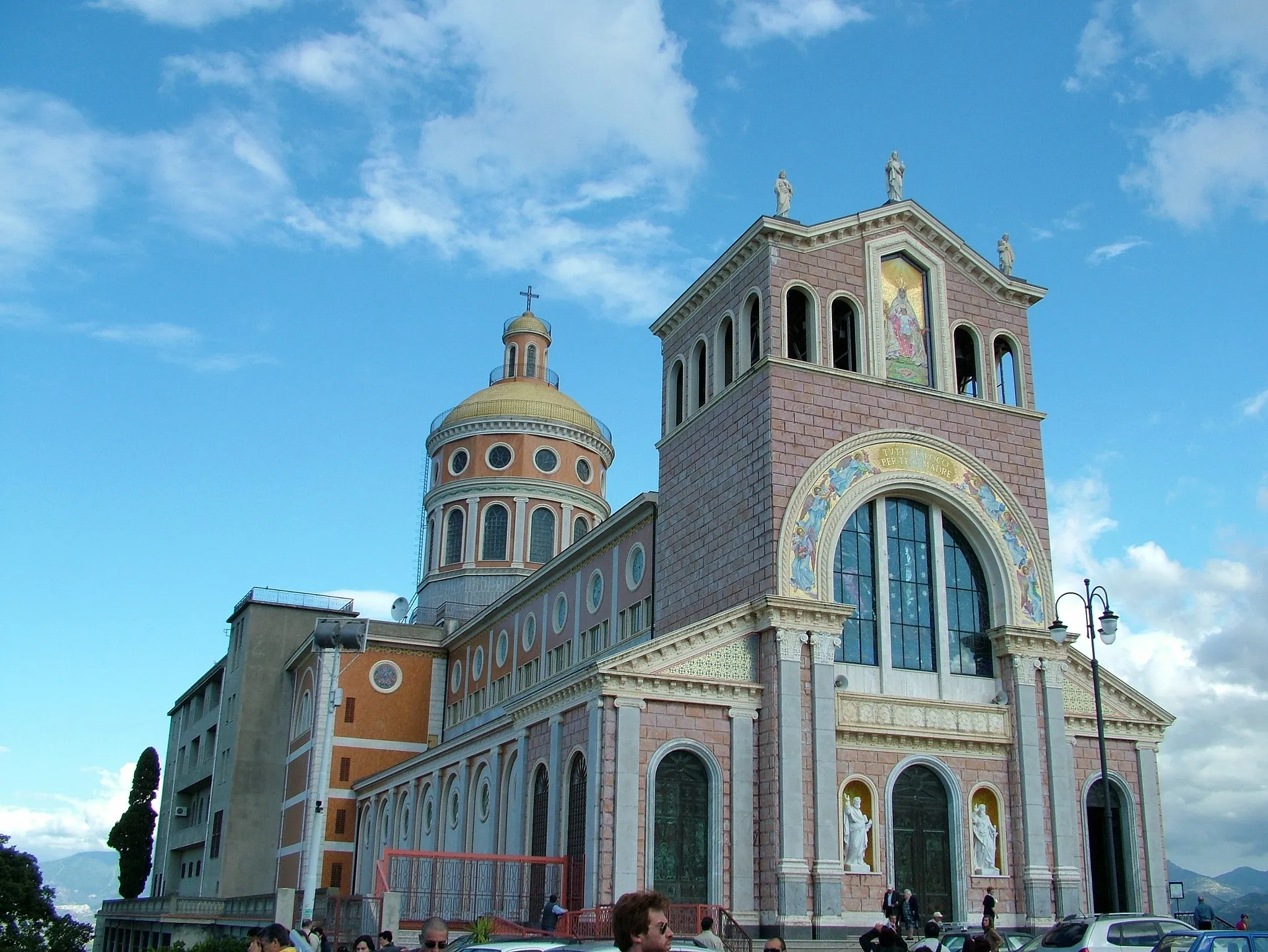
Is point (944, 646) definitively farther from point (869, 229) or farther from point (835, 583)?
point (869, 229)

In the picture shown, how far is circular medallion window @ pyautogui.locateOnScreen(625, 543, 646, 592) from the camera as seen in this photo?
3522cm

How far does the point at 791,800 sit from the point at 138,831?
53.7 metres

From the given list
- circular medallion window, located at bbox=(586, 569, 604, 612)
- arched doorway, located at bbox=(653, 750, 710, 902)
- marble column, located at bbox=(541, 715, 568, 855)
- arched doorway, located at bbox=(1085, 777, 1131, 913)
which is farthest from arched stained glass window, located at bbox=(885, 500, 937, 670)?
circular medallion window, located at bbox=(586, 569, 604, 612)

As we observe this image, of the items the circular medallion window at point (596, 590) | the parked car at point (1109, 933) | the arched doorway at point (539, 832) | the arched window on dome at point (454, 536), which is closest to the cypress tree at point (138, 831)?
the arched window on dome at point (454, 536)

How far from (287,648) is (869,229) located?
35.0m

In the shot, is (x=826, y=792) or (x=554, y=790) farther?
(x=554, y=790)

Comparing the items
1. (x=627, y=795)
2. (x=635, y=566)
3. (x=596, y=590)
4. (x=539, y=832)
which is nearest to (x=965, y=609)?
(x=635, y=566)

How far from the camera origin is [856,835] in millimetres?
27750

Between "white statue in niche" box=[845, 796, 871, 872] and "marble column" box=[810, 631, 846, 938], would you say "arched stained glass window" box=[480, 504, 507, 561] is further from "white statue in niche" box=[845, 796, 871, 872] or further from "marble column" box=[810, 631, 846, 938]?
"white statue in niche" box=[845, 796, 871, 872]

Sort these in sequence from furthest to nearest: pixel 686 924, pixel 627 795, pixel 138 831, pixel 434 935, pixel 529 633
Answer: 1. pixel 138 831
2. pixel 529 633
3. pixel 627 795
4. pixel 686 924
5. pixel 434 935

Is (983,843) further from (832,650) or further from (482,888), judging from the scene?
(482,888)

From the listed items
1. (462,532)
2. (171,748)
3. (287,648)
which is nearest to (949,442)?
(462,532)

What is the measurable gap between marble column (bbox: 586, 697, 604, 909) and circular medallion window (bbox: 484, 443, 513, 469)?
1269 inches

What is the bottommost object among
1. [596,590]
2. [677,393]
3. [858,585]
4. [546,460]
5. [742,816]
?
[742,816]
